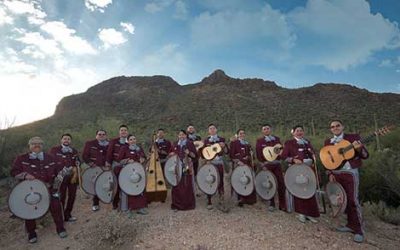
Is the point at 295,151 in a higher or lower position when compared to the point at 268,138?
lower

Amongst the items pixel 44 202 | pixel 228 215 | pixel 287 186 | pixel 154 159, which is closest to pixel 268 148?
pixel 287 186

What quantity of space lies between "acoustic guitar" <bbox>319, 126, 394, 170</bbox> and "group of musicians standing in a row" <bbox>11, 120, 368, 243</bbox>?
0.13 meters

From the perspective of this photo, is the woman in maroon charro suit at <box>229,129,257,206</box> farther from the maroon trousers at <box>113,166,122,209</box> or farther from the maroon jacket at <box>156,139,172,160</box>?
the maroon trousers at <box>113,166,122,209</box>

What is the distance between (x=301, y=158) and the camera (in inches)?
302

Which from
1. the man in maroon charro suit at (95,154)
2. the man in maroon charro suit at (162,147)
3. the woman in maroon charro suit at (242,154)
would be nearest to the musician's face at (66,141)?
the man in maroon charro suit at (95,154)

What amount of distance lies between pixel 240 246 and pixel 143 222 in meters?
2.17

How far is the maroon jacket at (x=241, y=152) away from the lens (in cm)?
884

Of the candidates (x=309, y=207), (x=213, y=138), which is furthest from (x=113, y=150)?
(x=309, y=207)

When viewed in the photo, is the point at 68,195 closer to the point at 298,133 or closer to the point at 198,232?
the point at 198,232

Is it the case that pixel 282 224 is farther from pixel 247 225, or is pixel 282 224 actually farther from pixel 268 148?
pixel 268 148

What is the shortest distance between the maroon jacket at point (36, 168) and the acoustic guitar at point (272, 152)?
454 cm

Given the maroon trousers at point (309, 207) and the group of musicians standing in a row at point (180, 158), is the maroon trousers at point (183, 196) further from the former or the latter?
the maroon trousers at point (309, 207)

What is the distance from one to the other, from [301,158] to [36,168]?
208 inches

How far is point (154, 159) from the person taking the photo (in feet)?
29.3
